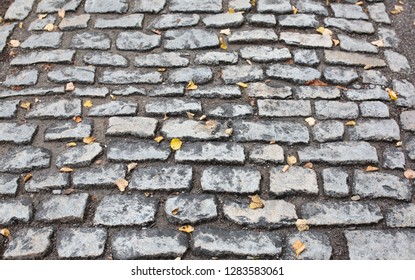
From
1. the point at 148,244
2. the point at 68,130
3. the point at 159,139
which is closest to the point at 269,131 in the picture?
the point at 159,139

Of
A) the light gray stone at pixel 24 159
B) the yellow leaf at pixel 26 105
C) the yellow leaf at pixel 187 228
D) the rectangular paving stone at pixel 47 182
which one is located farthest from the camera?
the yellow leaf at pixel 26 105

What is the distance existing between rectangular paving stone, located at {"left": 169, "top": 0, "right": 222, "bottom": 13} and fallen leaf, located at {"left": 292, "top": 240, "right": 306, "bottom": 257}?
2495 mm

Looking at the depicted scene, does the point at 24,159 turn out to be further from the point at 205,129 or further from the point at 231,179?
the point at 231,179

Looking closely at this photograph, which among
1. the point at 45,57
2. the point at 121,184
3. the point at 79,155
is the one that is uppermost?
the point at 45,57

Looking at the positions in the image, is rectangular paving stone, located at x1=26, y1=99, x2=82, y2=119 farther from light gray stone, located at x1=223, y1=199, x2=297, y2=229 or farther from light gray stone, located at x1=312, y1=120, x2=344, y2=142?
light gray stone, located at x1=312, y1=120, x2=344, y2=142

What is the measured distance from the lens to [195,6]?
4457mm

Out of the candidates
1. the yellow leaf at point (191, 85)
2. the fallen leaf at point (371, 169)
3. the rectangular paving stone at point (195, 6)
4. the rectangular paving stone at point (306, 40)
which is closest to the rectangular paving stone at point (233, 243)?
the fallen leaf at point (371, 169)

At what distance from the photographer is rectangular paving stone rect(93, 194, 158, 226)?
9.17 ft

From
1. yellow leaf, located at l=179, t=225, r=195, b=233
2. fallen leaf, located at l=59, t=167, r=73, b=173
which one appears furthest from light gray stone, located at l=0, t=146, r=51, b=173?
yellow leaf, located at l=179, t=225, r=195, b=233

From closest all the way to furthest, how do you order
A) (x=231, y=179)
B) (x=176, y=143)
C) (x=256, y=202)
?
(x=256, y=202) < (x=231, y=179) < (x=176, y=143)

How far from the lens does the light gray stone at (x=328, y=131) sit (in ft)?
10.8

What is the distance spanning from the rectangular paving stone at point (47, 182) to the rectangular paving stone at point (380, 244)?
1778 mm

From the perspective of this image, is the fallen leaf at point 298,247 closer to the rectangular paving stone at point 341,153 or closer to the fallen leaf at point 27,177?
the rectangular paving stone at point 341,153

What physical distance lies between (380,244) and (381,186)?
0.43 m
